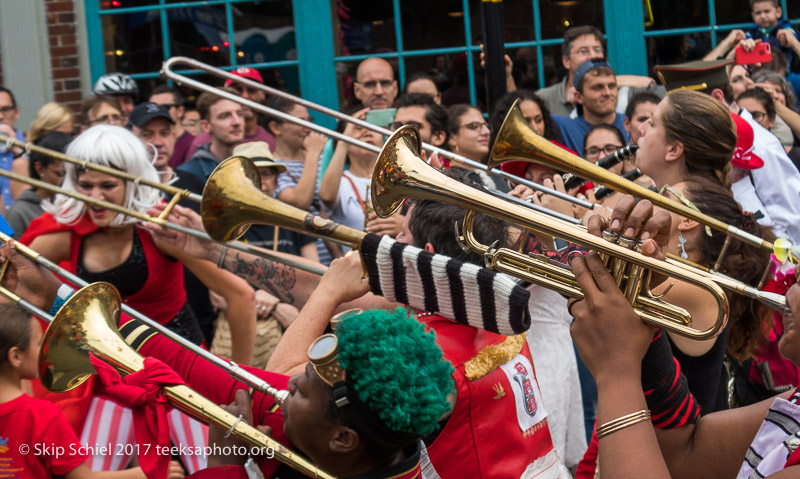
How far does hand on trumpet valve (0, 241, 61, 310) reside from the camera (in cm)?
315

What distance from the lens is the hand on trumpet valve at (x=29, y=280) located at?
315cm

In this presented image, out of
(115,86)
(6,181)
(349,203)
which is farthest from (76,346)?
(115,86)

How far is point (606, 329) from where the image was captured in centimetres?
174

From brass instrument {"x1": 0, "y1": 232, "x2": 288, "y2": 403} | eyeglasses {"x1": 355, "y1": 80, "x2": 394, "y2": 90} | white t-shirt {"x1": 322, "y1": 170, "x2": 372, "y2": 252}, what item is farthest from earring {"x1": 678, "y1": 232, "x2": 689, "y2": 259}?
eyeglasses {"x1": 355, "y1": 80, "x2": 394, "y2": 90}

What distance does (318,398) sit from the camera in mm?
1993

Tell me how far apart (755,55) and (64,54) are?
542 cm

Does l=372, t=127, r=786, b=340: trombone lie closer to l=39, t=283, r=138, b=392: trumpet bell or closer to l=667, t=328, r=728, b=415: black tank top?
l=39, t=283, r=138, b=392: trumpet bell

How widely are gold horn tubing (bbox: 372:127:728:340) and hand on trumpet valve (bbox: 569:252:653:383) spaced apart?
0.05 metres

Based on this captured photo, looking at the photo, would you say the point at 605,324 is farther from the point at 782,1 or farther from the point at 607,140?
the point at 782,1

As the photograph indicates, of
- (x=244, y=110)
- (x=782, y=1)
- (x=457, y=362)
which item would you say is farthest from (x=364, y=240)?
(x=782, y=1)

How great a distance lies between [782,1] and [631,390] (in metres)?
6.77

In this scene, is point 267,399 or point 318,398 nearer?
Result: point 318,398

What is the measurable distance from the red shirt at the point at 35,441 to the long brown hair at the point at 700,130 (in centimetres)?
228

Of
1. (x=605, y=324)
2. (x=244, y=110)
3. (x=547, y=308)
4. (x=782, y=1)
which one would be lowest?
(x=547, y=308)
